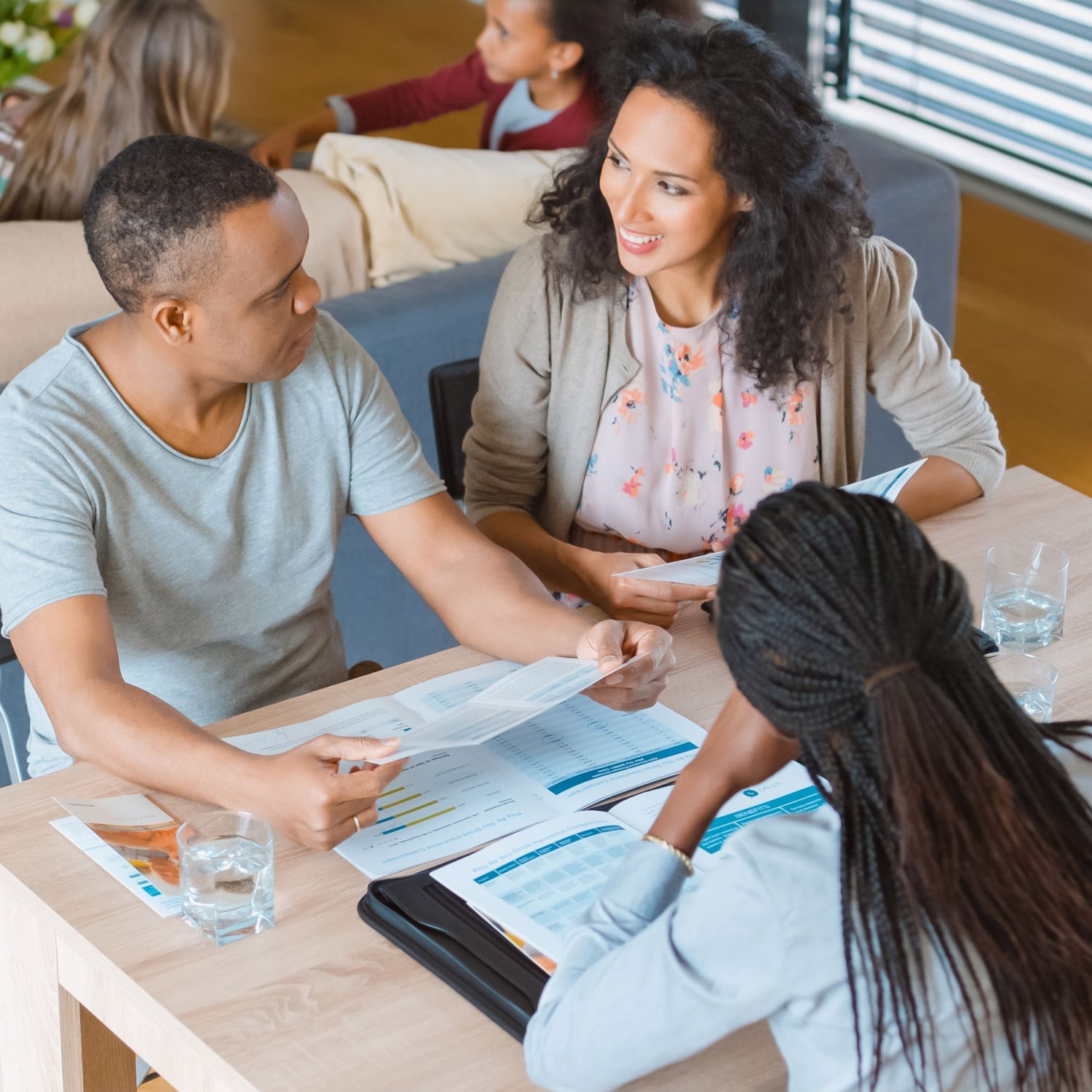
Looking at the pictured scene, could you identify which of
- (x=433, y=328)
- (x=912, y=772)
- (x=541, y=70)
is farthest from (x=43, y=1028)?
(x=541, y=70)

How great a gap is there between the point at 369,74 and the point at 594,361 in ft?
13.7

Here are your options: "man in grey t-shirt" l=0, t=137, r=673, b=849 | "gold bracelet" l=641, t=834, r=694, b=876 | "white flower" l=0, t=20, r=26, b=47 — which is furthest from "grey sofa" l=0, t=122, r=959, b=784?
"gold bracelet" l=641, t=834, r=694, b=876

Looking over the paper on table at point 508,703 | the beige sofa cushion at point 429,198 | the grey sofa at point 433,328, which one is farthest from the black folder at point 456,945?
the beige sofa cushion at point 429,198

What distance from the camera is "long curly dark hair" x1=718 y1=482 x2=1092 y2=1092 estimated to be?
2.91ft

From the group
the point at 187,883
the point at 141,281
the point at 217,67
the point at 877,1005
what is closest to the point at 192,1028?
the point at 187,883

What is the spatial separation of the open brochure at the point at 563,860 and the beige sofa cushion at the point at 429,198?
4.88ft

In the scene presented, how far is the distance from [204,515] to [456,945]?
2.19 feet

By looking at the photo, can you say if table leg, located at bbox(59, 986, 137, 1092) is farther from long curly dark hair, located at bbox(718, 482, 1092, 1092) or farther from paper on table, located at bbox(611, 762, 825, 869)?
long curly dark hair, located at bbox(718, 482, 1092, 1092)

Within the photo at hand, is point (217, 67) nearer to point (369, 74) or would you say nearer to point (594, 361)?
point (594, 361)

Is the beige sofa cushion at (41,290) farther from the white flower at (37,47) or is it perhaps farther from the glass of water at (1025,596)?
the glass of water at (1025,596)

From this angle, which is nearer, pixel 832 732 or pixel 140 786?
pixel 832 732

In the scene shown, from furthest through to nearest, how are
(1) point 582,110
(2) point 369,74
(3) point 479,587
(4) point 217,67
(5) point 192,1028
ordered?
(2) point 369,74 → (1) point 582,110 → (4) point 217,67 → (3) point 479,587 → (5) point 192,1028

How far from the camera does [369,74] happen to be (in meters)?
5.76

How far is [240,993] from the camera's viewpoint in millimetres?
1159
